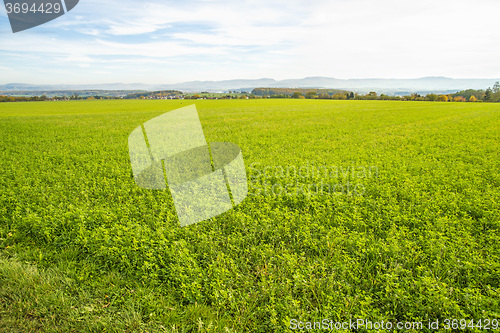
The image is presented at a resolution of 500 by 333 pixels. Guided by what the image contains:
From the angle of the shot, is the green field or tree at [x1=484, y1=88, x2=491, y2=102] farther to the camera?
tree at [x1=484, y1=88, x2=491, y2=102]

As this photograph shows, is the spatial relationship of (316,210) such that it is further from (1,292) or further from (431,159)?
(431,159)

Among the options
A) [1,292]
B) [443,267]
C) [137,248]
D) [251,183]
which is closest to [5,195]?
[1,292]

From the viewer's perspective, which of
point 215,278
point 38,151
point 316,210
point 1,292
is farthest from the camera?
point 38,151

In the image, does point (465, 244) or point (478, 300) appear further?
point (465, 244)

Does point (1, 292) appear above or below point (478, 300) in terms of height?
below

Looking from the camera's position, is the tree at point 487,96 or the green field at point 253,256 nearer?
the green field at point 253,256

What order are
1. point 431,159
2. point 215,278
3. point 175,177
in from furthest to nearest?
1. point 431,159
2. point 175,177
3. point 215,278

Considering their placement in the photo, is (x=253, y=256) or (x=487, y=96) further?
(x=487, y=96)

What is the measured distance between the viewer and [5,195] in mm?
7078

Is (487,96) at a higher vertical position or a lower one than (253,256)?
higher

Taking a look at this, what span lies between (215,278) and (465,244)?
468 cm

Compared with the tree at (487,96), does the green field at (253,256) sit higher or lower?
lower

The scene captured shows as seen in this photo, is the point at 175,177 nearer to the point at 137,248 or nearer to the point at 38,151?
the point at 137,248

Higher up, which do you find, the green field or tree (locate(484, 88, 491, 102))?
tree (locate(484, 88, 491, 102))
